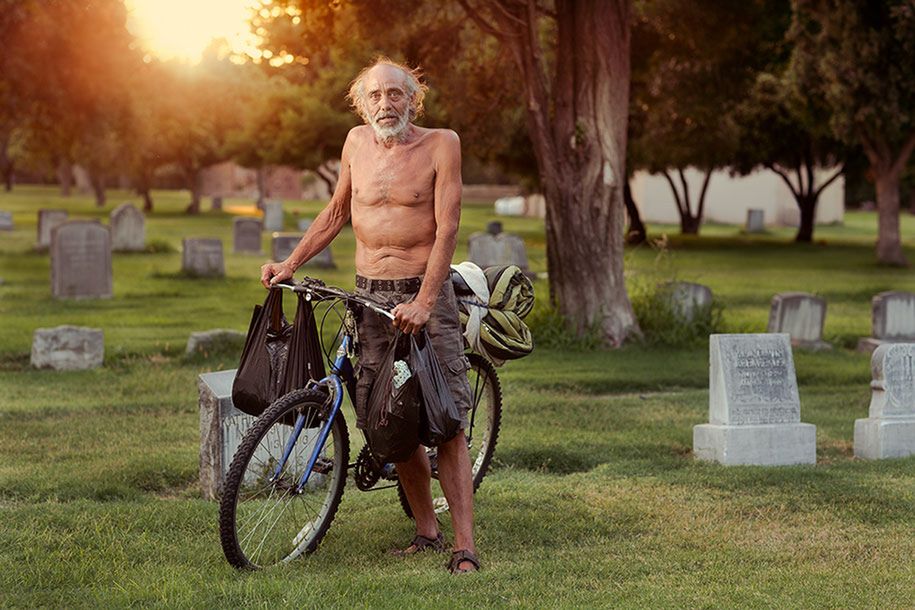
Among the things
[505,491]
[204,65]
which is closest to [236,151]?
[204,65]

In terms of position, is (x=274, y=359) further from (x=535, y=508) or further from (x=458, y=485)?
(x=535, y=508)

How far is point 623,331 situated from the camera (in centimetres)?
1530

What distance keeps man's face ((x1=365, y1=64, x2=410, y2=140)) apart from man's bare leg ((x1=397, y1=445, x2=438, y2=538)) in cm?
149

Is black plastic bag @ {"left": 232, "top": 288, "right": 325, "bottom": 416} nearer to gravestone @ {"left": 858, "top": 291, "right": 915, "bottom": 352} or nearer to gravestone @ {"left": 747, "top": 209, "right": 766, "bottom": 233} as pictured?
gravestone @ {"left": 858, "top": 291, "right": 915, "bottom": 352}

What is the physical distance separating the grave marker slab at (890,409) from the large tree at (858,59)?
1714 centimetres

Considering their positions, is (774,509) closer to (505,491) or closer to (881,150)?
(505,491)

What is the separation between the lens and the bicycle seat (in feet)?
22.0

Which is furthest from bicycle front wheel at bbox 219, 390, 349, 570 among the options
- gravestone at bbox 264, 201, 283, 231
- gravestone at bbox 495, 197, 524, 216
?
gravestone at bbox 495, 197, 524, 216

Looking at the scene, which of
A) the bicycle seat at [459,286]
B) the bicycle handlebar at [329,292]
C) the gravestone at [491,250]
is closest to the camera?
the bicycle handlebar at [329,292]

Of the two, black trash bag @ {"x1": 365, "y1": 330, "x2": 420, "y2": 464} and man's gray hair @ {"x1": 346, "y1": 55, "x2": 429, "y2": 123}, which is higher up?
man's gray hair @ {"x1": 346, "y1": 55, "x2": 429, "y2": 123}

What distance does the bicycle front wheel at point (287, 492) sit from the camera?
20.0 ft

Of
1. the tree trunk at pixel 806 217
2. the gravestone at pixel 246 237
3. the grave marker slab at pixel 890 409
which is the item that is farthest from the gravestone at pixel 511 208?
the grave marker slab at pixel 890 409

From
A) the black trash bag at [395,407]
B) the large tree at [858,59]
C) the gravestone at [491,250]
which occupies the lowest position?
the black trash bag at [395,407]

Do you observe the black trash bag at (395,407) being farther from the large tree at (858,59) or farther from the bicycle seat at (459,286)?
the large tree at (858,59)
